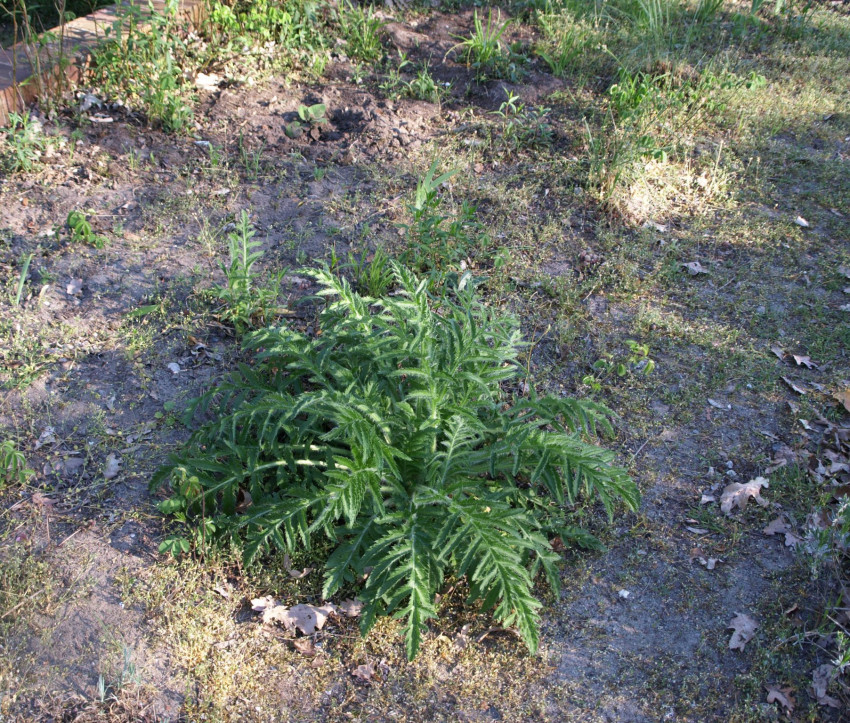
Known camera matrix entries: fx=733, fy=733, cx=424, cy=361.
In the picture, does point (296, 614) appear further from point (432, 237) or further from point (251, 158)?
point (251, 158)

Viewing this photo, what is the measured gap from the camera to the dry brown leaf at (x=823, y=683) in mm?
2781

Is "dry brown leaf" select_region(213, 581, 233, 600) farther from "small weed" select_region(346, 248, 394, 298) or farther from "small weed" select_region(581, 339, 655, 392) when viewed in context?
"small weed" select_region(581, 339, 655, 392)

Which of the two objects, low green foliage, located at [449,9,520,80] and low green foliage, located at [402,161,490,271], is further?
low green foliage, located at [449,9,520,80]

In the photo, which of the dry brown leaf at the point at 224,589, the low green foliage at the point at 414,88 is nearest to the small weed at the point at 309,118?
the low green foliage at the point at 414,88

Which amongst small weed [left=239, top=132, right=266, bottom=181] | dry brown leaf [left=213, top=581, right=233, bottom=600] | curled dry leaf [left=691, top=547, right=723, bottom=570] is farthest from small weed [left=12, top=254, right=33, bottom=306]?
curled dry leaf [left=691, top=547, right=723, bottom=570]

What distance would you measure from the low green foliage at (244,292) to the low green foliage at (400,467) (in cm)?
66

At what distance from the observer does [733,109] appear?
6301mm

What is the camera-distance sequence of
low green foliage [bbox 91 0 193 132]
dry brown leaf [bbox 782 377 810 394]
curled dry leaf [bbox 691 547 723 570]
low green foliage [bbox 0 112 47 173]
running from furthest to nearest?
1. low green foliage [bbox 91 0 193 132]
2. low green foliage [bbox 0 112 47 173]
3. dry brown leaf [bbox 782 377 810 394]
4. curled dry leaf [bbox 691 547 723 570]

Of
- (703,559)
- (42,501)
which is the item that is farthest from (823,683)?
(42,501)

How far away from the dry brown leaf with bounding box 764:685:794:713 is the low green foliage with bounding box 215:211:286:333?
293cm

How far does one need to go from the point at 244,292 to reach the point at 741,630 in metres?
2.89

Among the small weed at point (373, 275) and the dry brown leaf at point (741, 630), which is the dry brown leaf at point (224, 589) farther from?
the dry brown leaf at point (741, 630)

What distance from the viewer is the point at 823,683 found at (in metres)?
2.84

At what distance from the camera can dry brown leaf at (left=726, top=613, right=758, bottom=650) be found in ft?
9.80
